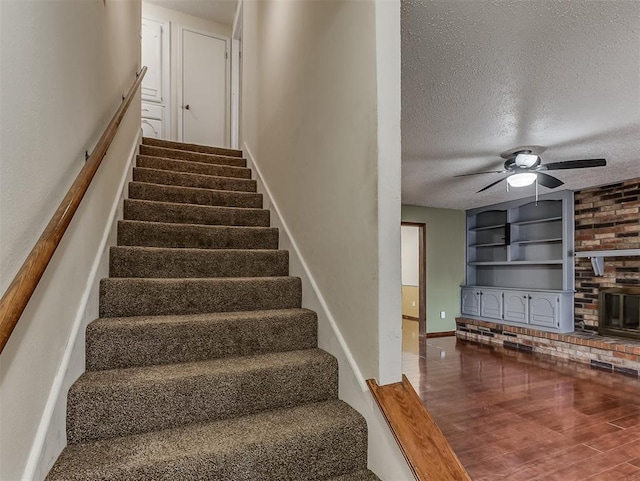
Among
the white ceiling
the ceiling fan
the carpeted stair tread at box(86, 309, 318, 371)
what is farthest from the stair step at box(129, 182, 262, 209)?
the white ceiling

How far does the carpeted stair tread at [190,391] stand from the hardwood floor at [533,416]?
146 cm

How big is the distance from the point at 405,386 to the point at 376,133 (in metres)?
0.95

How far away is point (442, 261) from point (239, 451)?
21.1ft

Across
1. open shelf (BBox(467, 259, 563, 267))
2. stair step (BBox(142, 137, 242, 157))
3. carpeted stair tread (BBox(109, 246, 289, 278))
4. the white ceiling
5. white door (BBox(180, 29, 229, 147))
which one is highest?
the white ceiling

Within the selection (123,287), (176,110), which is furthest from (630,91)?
(176,110)

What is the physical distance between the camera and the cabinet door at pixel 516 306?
6.06 m

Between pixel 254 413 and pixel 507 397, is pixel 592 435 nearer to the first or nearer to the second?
pixel 507 397

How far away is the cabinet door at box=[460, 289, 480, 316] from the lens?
272 inches

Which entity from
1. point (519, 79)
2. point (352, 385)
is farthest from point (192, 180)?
point (519, 79)

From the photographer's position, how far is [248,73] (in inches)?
158

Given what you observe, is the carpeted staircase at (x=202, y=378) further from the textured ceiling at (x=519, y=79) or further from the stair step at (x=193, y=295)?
the textured ceiling at (x=519, y=79)

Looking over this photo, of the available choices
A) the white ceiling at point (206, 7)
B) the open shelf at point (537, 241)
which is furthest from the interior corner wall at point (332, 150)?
the open shelf at point (537, 241)

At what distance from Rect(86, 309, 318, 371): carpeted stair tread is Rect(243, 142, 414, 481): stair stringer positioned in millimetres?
108

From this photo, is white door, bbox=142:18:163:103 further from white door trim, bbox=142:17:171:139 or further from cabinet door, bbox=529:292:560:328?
cabinet door, bbox=529:292:560:328
